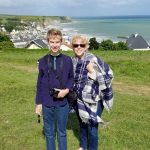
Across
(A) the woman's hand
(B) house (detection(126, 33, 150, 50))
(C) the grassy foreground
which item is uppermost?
(A) the woman's hand

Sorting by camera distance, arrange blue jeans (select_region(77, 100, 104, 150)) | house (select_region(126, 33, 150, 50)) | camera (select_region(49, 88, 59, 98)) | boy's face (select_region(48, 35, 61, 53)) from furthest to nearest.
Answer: house (select_region(126, 33, 150, 50)), blue jeans (select_region(77, 100, 104, 150)), camera (select_region(49, 88, 59, 98)), boy's face (select_region(48, 35, 61, 53))

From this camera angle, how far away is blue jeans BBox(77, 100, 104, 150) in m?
5.32

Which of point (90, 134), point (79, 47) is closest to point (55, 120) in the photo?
point (90, 134)

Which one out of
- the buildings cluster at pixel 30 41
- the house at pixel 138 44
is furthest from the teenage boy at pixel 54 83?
the house at pixel 138 44

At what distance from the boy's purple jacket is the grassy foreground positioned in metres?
1.65

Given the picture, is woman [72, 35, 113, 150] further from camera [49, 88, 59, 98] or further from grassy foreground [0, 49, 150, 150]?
grassy foreground [0, 49, 150, 150]

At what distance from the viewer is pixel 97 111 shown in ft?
17.3

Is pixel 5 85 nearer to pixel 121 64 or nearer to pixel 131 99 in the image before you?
pixel 131 99

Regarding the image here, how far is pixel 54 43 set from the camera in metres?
4.67

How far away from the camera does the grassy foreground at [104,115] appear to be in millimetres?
6498

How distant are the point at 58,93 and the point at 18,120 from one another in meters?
3.23

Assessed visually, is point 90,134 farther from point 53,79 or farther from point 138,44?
point 138,44

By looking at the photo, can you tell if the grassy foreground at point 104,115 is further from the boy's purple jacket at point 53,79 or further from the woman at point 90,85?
the boy's purple jacket at point 53,79

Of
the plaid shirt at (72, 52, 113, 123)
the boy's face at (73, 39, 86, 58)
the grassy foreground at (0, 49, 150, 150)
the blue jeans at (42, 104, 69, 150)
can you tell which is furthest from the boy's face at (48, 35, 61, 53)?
the grassy foreground at (0, 49, 150, 150)
